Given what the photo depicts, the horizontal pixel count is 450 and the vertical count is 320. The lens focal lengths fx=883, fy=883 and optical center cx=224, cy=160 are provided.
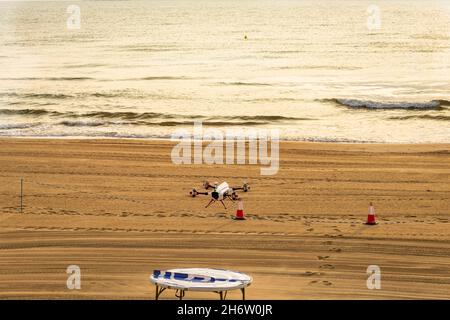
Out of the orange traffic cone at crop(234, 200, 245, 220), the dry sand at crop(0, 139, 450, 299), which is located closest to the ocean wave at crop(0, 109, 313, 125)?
the dry sand at crop(0, 139, 450, 299)

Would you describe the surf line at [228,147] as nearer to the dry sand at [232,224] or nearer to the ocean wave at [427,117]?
the dry sand at [232,224]

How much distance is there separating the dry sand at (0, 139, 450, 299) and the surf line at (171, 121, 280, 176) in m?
0.62

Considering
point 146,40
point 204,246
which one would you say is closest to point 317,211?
point 204,246

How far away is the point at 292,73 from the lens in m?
53.5

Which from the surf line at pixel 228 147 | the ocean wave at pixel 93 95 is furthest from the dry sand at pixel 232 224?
the ocean wave at pixel 93 95

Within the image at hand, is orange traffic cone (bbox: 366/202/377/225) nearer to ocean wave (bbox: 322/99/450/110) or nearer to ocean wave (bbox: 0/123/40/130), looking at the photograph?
ocean wave (bbox: 0/123/40/130)

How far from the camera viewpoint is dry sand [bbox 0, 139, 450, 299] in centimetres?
1434

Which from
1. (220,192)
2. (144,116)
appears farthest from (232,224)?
(144,116)

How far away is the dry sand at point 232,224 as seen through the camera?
1434cm

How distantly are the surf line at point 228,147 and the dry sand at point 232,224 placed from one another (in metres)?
0.62

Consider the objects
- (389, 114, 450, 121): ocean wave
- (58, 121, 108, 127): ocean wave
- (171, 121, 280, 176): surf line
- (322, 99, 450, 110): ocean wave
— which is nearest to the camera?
(171, 121, 280, 176): surf line

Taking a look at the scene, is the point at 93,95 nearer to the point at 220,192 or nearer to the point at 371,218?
the point at 220,192
